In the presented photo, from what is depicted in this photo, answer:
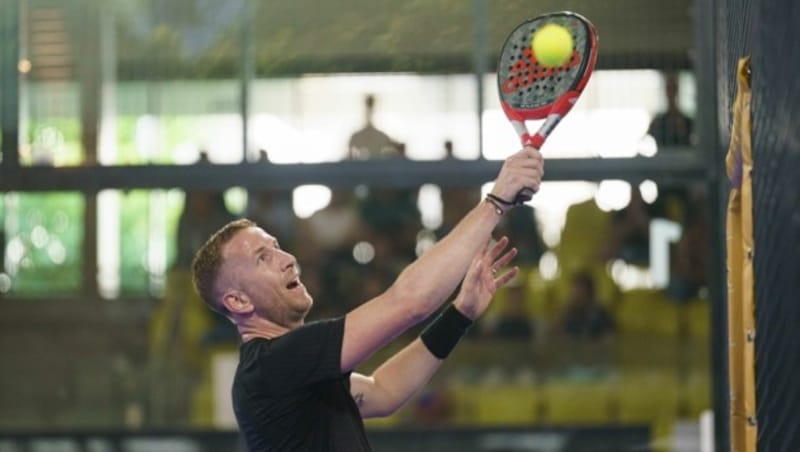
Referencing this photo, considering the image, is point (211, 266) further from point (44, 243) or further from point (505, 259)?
point (44, 243)

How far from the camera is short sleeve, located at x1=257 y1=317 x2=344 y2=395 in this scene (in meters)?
4.00

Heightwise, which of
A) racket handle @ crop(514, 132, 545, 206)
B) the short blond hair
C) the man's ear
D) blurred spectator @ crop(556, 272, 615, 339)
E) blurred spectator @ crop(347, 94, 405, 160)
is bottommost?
blurred spectator @ crop(556, 272, 615, 339)

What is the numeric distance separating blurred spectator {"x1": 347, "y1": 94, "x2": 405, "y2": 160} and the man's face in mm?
3879

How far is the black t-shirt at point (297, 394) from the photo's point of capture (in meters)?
4.02

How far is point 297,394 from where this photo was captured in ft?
13.4

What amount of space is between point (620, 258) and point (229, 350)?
86.0 inches

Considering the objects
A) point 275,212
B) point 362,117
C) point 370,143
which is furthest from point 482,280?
point 275,212

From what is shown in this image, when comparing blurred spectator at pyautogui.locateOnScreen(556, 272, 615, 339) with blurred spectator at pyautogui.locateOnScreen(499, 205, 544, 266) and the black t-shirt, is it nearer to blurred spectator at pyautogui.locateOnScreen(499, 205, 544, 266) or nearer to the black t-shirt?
blurred spectator at pyautogui.locateOnScreen(499, 205, 544, 266)

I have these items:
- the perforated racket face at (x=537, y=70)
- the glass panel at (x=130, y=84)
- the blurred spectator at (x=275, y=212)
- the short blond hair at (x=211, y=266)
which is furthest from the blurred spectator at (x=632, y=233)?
the short blond hair at (x=211, y=266)

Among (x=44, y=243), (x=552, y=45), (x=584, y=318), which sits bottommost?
(x=584, y=318)

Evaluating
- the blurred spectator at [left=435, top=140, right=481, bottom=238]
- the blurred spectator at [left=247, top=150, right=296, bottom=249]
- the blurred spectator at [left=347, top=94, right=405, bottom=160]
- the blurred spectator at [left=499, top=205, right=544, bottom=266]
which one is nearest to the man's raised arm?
the blurred spectator at [left=347, top=94, right=405, bottom=160]

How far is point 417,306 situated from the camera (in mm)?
3984

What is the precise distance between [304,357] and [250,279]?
0.36 m

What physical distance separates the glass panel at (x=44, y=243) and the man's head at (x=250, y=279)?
4.37m
